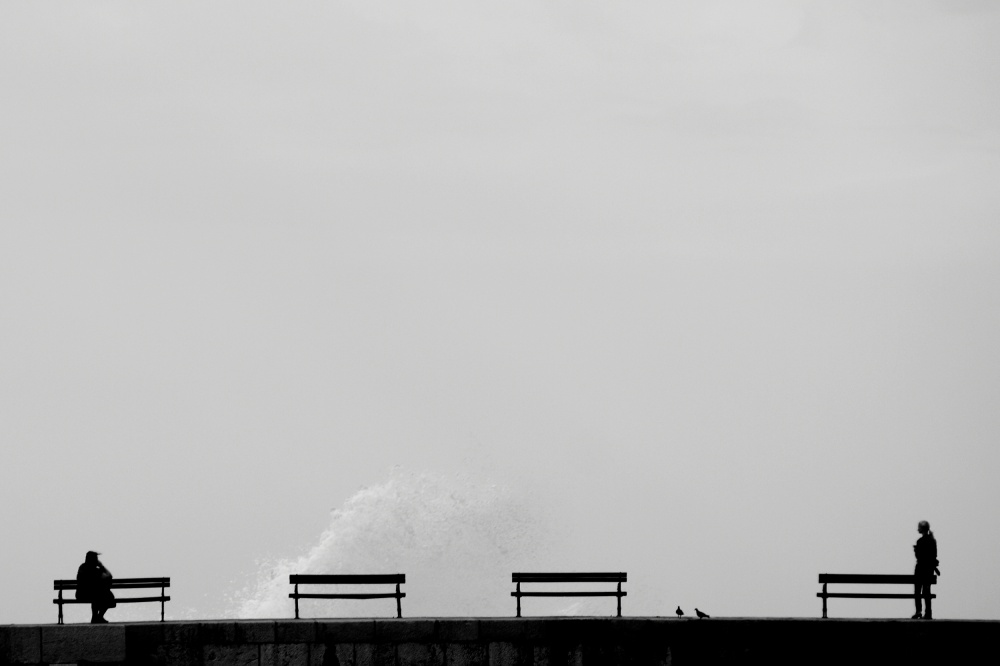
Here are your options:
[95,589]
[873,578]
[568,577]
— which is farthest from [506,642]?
[95,589]

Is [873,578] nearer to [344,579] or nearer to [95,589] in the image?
[344,579]

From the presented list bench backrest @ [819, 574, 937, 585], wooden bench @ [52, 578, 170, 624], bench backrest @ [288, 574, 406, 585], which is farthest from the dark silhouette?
wooden bench @ [52, 578, 170, 624]

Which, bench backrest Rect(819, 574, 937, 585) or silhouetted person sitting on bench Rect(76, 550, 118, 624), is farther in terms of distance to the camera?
silhouetted person sitting on bench Rect(76, 550, 118, 624)

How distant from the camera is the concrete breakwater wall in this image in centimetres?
2167

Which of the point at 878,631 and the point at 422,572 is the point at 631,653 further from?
the point at 422,572

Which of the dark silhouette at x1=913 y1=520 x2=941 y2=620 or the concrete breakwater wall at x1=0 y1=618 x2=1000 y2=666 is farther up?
the dark silhouette at x1=913 y1=520 x2=941 y2=620

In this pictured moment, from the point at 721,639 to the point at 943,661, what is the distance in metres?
3.13

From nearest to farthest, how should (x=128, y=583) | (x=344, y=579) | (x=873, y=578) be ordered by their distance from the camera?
1. (x=873, y=578)
2. (x=344, y=579)
3. (x=128, y=583)

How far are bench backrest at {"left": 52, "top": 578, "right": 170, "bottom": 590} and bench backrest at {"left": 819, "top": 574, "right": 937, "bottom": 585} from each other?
9500 mm

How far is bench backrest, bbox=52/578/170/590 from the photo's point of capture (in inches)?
870

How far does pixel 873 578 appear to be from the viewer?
21.9 meters

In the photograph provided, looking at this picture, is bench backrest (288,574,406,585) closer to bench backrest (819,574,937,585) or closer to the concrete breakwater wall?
the concrete breakwater wall

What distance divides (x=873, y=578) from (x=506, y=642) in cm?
532

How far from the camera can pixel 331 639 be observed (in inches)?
861
